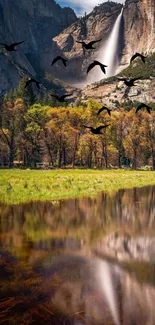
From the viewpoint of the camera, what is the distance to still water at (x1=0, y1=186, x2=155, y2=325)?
8453mm

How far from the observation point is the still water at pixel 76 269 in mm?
8453

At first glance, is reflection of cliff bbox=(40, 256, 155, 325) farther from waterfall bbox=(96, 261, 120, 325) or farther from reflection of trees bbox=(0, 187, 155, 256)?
reflection of trees bbox=(0, 187, 155, 256)

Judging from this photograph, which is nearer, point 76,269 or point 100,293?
point 100,293

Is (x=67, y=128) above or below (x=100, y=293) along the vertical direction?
above

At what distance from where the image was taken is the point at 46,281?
34.2ft

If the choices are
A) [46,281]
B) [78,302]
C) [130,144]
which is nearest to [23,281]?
[46,281]

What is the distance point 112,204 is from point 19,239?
1370cm

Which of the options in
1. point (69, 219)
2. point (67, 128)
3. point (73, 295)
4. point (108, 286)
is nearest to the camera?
point (73, 295)

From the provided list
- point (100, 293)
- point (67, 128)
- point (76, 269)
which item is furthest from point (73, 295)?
point (67, 128)

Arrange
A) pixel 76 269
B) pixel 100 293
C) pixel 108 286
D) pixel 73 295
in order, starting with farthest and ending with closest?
pixel 76 269 < pixel 108 286 < pixel 100 293 < pixel 73 295

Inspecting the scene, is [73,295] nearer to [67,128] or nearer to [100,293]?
[100,293]

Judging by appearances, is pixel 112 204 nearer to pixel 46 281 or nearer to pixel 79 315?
pixel 46 281

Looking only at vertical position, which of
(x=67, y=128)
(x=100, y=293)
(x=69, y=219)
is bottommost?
(x=100, y=293)

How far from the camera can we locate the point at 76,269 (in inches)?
466
